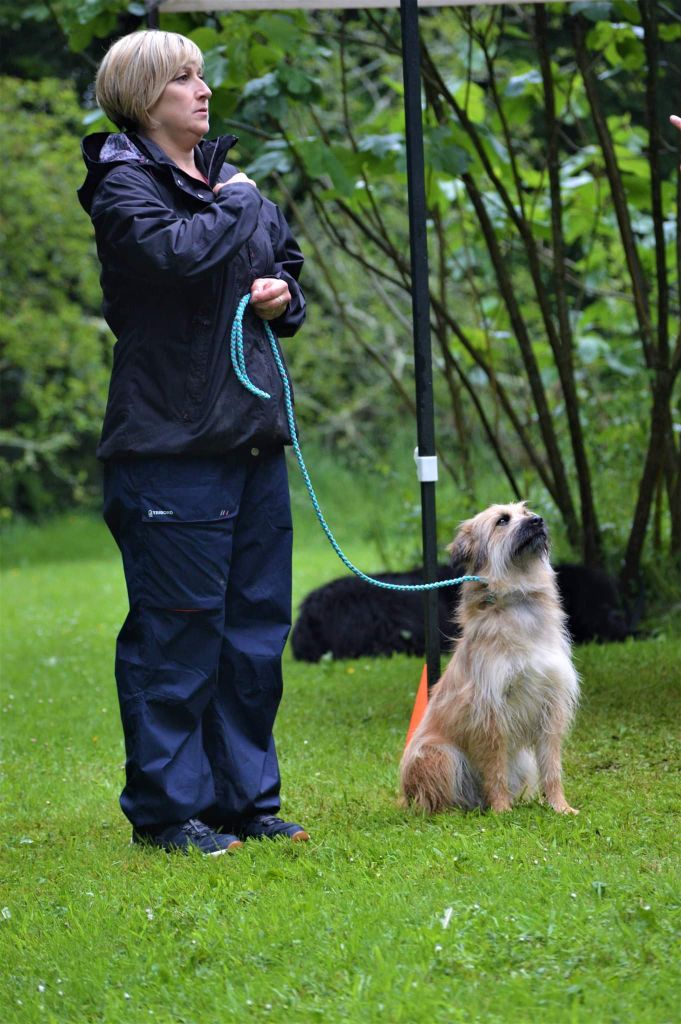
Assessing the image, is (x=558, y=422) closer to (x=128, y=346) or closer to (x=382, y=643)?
(x=382, y=643)

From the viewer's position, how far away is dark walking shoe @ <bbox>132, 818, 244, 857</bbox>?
4031 mm

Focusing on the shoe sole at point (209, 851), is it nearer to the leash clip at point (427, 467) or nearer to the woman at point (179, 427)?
the woman at point (179, 427)

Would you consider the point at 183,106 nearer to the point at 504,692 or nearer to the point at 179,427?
the point at 179,427

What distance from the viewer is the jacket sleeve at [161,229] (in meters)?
3.78

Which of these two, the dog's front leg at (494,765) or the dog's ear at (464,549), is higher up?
the dog's ear at (464,549)

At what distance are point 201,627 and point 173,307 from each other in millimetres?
929

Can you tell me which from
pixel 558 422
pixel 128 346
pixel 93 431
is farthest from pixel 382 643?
pixel 93 431

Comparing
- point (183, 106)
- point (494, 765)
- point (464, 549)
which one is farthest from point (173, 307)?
point (494, 765)

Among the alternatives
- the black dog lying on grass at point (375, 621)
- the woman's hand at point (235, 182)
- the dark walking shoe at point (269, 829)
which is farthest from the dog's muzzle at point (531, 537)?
the black dog lying on grass at point (375, 621)

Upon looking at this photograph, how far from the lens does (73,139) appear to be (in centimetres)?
1577

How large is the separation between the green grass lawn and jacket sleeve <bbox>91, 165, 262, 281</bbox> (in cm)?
167

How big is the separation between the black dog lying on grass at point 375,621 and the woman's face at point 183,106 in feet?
13.6

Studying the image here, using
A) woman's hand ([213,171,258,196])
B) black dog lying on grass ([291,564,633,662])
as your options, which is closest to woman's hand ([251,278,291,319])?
woman's hand ([213,171,258,196])

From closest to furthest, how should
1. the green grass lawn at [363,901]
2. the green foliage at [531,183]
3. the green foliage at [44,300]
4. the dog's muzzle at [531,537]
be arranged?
the green grass lawn at [363,901] < the dog's muzzle at [531,537] < the green foliage at [531,183] < the green foliage at [44,300]
